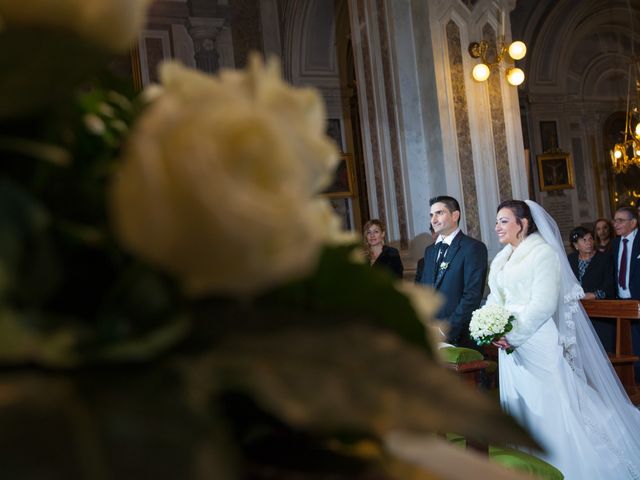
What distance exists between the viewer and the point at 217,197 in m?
0.31

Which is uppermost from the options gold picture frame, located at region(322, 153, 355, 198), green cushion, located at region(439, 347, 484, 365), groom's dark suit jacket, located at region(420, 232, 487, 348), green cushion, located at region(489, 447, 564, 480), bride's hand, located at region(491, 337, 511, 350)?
gold picture frame, located at region(322, 153, 355, 198)

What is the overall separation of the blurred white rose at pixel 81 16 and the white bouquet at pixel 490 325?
4561 mm

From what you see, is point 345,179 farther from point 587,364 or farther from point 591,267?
point 587,364

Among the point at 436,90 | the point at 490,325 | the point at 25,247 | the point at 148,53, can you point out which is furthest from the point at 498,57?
the point at 25,247

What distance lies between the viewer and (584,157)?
685 inches

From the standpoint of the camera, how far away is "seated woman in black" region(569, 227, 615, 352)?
848 centimetres

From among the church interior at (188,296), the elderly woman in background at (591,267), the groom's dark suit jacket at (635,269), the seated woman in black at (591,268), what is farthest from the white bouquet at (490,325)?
the church interior at (188,296)

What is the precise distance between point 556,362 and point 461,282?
1.11 m

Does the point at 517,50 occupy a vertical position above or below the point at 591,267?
above

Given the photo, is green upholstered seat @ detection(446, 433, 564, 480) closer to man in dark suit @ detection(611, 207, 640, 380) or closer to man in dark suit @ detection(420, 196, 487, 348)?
man in dark suit @ detection(420, 196, 487, 348)

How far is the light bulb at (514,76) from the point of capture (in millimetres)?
7758

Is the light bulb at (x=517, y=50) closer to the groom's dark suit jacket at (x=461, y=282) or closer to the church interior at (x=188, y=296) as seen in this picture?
the groom's dark suit jacket at (x=461, y=282)

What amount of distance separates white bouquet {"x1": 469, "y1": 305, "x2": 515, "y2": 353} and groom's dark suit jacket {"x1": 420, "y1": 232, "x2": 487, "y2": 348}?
2.50ft

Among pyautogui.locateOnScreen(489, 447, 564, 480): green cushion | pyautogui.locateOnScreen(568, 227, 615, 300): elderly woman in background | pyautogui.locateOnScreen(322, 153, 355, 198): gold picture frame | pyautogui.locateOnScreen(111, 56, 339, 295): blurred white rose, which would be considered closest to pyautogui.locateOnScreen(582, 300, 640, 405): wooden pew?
pyautogui.locateOnScreen(568, 227, 615, 300): elderly woman in background
